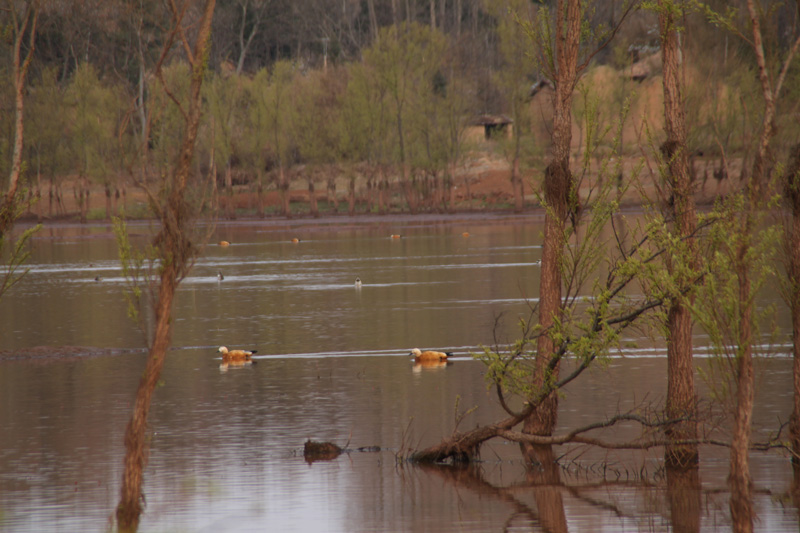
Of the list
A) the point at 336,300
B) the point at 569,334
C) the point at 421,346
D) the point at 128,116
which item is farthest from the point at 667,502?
the point at 336,300

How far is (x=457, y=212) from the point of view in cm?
6756

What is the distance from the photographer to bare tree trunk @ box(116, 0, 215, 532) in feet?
26.3

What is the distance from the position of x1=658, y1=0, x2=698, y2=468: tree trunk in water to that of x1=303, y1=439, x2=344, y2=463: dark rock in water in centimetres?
368

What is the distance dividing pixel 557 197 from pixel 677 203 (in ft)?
4.30

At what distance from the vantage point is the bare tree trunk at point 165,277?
8.01 meters

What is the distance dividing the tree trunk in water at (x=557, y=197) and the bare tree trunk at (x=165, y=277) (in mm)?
4373

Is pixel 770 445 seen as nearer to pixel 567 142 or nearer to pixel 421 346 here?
pixel 567 142

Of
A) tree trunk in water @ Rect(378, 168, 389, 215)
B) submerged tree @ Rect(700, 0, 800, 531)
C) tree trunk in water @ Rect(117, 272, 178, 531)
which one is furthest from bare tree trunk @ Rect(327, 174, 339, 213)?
tree trunk in water @ Rect(117, 272, 178, 531)

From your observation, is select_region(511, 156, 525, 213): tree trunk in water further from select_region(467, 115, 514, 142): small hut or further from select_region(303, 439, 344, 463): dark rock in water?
select_region(303, 439, 344, 463): dark rock in water

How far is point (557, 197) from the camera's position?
11.2 m

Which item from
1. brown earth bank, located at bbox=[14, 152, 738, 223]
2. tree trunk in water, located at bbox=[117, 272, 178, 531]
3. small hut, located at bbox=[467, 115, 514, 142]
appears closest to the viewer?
tree trunk in water, located at bbox=[117, 272, 178, 531]

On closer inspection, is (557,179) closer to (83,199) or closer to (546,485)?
(546,485)

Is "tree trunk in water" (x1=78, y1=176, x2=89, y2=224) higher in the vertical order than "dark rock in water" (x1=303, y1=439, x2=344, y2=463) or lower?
higher

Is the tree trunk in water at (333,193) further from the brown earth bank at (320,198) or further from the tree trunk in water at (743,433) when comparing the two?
the tree trunk in water at (743,433)
